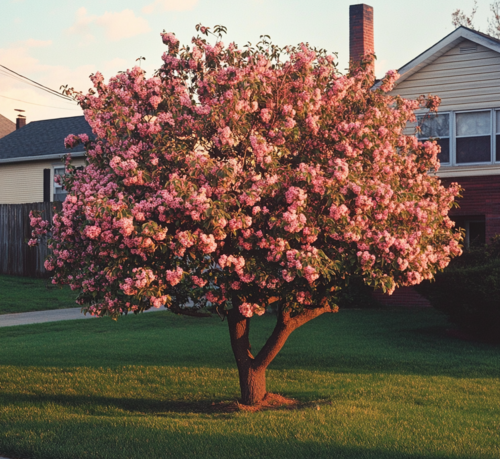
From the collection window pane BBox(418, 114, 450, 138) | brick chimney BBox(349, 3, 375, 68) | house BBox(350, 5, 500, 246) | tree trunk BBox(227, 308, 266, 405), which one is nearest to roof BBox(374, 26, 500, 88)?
house BBox(350, 5, 500, 246)

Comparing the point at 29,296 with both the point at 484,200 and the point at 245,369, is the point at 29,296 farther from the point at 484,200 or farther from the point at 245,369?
the point at 245,369

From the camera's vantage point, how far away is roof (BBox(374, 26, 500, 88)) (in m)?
17.1

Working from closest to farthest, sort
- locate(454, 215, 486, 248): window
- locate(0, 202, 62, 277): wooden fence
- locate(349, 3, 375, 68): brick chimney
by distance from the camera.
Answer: locate(454, 215, 486, 248): window → locate(349, 3, 375, 68): brick chimney → locate(0, 202, 62, 277): wooden fence

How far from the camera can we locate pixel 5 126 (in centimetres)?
4278

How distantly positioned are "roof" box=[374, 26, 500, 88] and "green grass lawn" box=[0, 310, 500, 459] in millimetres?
6908

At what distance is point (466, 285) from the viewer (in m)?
12.4

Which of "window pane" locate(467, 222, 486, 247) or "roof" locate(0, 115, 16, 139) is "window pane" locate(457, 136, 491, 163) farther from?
"roof" locate(0, 115, 16, 139)

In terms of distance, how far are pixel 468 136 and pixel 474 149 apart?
0.38 m

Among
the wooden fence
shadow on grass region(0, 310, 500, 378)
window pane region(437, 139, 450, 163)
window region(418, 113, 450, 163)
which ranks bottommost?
shadow on grass region(0, 310, 500, 378)

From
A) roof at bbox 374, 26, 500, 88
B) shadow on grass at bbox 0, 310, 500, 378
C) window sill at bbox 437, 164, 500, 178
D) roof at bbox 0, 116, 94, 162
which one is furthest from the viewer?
roof at bbox 0, 116, 94, 162

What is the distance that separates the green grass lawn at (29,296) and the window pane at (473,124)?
11883 mm

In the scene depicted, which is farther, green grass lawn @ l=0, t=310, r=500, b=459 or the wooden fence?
the wooden fence

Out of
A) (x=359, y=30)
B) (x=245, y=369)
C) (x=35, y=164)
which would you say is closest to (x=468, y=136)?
(x=359, y=30)

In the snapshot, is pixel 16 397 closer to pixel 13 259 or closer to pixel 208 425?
pixel 208 425
